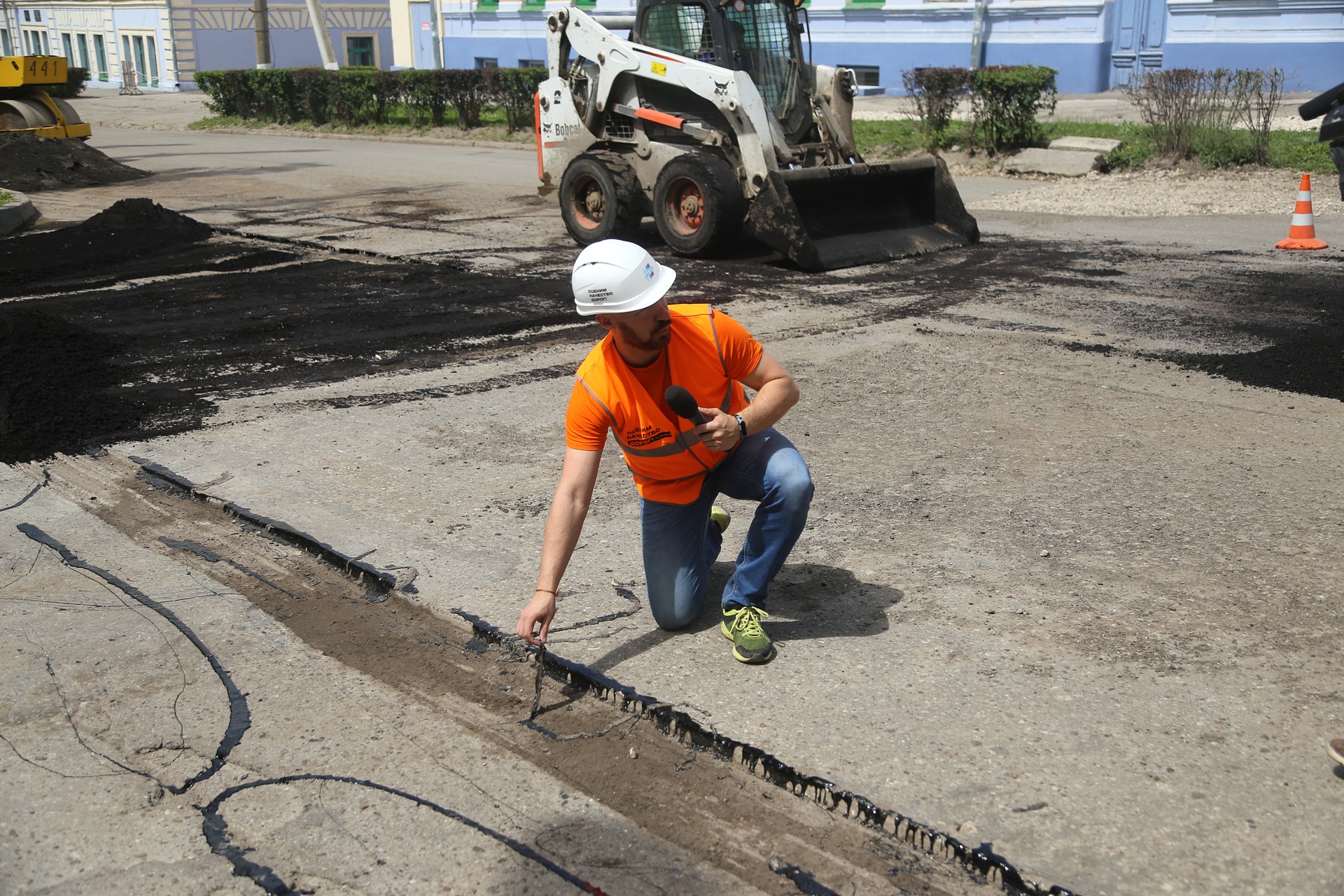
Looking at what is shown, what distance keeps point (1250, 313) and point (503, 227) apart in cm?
761

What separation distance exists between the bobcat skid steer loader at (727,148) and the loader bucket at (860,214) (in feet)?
0.04

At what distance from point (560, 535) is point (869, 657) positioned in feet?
3.47

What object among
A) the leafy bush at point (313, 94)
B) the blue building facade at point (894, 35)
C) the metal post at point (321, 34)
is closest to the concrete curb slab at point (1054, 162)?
the blue building facade at point (894, 35)

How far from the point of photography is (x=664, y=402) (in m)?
3.62

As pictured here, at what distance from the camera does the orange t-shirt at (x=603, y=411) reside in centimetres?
359

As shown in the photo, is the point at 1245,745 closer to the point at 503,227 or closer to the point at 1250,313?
the point at 1250,313

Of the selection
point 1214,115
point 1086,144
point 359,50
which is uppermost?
point 359,50

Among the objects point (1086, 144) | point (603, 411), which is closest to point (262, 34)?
point (1086, 144)

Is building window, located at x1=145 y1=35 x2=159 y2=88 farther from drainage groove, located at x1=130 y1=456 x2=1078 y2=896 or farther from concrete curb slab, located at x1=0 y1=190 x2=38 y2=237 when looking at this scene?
drainage groove, located at x1=130 y1=456 x2=1078 y2=896

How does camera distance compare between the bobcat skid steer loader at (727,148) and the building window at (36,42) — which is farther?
the building window at (36,42)

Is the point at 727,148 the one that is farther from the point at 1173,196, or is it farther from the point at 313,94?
the point at 313,94

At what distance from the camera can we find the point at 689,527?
12.6 feet

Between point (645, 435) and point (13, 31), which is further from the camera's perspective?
point (13, 31)

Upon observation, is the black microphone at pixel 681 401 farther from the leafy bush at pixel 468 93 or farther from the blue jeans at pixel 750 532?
the leafy bush at pixel 468 93
